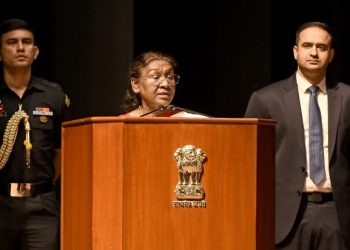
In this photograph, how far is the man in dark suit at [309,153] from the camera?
10.9 ft

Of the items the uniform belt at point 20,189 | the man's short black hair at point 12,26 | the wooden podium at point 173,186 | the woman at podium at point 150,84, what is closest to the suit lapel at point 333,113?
the woman at podium at point 150,84

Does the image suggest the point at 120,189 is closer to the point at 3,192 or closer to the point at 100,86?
the point at 3,192

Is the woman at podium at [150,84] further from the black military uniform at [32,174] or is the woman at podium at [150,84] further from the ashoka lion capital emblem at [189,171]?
the ashoka lion capital emblem at [189,171]

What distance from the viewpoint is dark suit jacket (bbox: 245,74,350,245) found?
3.34m

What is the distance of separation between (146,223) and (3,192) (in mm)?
1293

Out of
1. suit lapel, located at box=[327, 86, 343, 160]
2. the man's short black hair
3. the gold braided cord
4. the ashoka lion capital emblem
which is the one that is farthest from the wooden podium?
the man's short black hair

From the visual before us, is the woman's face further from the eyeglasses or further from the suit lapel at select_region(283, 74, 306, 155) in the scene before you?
the suit lapel at select_region(283, 74, 306, 155)

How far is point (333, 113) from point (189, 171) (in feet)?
4.23

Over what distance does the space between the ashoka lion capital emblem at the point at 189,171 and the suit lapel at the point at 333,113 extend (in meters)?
1.18

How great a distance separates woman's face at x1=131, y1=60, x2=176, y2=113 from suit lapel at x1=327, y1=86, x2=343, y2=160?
2.11ft

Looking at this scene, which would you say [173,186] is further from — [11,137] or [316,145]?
[11,137]

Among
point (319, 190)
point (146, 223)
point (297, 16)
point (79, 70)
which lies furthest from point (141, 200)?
point (297, 16)

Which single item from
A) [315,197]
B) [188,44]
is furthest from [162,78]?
[188,44]

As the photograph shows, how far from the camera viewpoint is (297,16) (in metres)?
4.91
